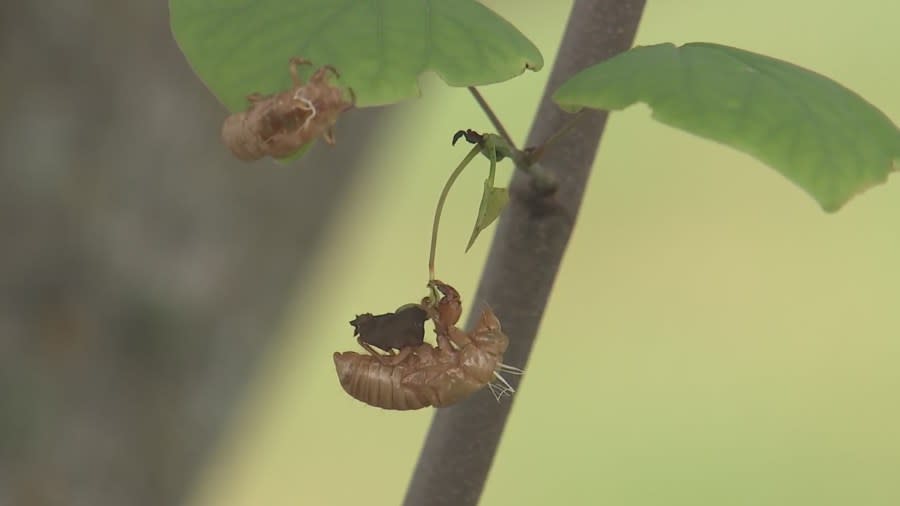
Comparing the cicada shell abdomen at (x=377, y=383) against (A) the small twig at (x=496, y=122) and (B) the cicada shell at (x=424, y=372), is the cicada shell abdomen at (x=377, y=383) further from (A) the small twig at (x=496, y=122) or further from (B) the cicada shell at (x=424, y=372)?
Result: (A) the small twig at (x=496, y=122)

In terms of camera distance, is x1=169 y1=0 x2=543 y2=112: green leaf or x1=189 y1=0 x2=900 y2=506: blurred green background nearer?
x1=169 y1=0 x2=543 y2=112: green leaf

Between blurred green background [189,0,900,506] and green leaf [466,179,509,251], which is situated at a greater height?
blurred green background [189,0,900,506]

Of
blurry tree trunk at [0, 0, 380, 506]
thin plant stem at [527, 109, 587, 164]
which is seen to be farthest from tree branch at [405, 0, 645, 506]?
blurry tree trunk at [0, 0, 380, 506]

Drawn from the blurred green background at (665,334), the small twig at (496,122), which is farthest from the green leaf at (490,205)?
the blurred green background at (665,334)

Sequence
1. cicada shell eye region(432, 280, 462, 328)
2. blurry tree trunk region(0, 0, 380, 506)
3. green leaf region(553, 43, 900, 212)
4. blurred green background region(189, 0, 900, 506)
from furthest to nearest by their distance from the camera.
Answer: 1. blurred green background region(189, 0, 900, 506)
2. blurry tree trunk region(0, 0, 380, 506)
3. cicada shell eye region(432, 280, 462, 328)
4. green leaf region(553, 43, 900, 212)

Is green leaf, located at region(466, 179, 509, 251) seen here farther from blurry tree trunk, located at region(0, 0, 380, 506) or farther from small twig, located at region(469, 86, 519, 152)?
blurry tree trunk, located at region(0, 0, 380, 506)

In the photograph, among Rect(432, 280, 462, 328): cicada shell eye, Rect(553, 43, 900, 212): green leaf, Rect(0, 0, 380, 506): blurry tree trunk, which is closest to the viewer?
Rect(553, 43, 900, 212): green leaf

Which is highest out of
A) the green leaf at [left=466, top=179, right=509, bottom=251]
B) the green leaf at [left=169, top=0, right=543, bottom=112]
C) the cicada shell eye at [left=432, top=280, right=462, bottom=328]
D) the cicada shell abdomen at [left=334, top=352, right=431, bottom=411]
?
the green leaf at [left=169, top=0, right=543, bottom=112]

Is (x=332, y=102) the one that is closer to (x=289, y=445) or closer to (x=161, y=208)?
(x=161, y=208)
